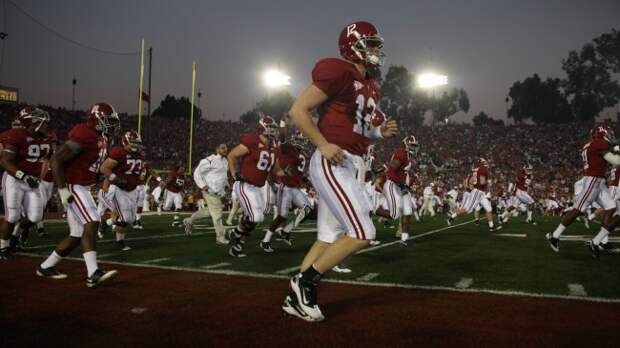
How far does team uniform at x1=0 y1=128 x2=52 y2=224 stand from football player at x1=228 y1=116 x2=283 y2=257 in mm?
3019

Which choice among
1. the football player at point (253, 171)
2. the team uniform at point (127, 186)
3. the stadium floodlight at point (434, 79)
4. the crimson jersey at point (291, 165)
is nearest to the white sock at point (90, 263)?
the football player at point (253, 171)

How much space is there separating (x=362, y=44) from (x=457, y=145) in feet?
150

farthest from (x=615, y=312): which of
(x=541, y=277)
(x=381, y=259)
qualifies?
(x=381, y=259)

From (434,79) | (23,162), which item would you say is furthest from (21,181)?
(434,79)

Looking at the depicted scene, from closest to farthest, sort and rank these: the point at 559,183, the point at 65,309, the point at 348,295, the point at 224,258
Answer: the point at 65,309 < the point at 348,295 < the point at 224,258 < the point at 559,183

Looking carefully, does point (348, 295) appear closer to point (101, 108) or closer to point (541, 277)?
point (541, 277)

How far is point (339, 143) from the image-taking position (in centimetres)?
404

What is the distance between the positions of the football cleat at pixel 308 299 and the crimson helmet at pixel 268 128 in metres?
4.90

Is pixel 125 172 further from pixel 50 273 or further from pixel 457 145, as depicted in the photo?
pixel 457 145

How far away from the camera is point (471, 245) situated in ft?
33.5

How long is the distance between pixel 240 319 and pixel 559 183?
3688 centimetres

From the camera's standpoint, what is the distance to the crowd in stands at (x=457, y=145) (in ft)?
131

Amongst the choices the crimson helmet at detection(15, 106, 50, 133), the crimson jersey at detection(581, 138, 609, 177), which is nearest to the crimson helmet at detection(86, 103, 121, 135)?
the crimson helmet at detection(15, 106, 50, 133)

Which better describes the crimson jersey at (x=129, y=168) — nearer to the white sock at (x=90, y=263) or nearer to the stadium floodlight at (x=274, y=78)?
the white sock at (x=90, y=263)
